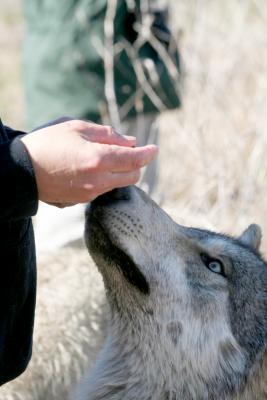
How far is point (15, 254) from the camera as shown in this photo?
2857mm

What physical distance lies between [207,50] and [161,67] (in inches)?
49.8

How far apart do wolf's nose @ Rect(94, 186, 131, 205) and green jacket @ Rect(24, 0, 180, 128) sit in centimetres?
297

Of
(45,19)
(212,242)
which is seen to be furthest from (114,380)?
(45,19)

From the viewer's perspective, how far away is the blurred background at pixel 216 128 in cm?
601

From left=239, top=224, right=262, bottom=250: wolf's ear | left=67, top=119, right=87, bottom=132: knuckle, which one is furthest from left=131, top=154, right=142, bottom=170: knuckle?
left=239, top=224, right=262, bottom=250: wolf's ear

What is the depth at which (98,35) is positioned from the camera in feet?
19.8

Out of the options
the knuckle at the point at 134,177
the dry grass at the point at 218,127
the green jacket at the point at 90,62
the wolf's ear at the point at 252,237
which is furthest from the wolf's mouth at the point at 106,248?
the green jacket at the point at 90,62

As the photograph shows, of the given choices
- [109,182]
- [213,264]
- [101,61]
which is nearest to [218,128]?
[101,61]

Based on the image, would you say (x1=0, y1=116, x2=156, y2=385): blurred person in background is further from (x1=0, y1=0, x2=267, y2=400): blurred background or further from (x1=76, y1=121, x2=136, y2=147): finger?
(x1=0, y1=0, x2=267, y2=400): blurred background

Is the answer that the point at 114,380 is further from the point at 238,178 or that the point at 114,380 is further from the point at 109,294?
the point at 238,178

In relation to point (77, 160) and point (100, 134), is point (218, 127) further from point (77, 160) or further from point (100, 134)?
point (77, 160)

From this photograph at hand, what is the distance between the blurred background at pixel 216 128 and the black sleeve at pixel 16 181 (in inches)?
79.7

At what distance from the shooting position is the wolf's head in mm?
3150

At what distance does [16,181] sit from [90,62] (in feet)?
12.0
